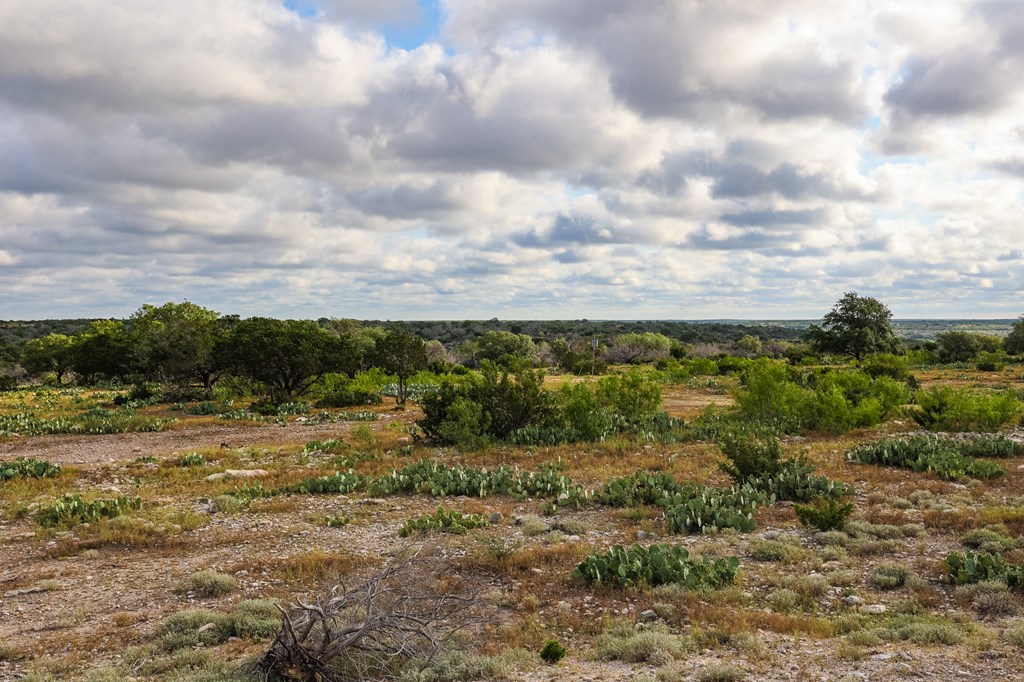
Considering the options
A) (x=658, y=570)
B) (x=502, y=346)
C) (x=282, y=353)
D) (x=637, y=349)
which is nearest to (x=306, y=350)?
(x=282, y=353)

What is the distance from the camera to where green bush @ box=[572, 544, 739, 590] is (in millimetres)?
7746

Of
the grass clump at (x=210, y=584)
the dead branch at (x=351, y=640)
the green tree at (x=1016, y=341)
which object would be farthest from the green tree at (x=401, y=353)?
the green tree at (x=1016, y=341)

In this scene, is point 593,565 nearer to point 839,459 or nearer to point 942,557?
point 942,557

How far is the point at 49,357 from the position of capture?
185 ft

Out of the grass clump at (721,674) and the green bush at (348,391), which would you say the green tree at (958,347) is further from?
the grass clump at (721,674)

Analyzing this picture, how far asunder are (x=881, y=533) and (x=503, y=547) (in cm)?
553

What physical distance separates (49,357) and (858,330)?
68.3 metres

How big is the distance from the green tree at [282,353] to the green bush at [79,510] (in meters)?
17.3

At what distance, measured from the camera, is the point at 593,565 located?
26.3 ft

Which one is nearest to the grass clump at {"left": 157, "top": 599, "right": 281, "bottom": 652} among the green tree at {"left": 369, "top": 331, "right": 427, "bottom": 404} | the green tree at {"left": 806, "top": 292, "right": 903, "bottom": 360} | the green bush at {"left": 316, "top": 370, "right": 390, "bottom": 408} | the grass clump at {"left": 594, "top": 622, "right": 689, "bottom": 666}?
the grass clump at {"left": 594, "top": 622, "right": 689, "bottom": 666}

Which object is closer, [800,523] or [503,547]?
[503,547]

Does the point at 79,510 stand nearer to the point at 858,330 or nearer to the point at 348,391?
the point at 348,391

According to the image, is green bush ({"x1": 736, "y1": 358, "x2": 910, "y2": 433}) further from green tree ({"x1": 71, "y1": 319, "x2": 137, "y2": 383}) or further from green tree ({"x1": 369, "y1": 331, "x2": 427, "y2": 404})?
green tree ({"x1": 71, "y1": 319, "x2": 137, "y2": 383})

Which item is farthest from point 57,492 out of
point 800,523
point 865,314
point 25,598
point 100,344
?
point 865,314
